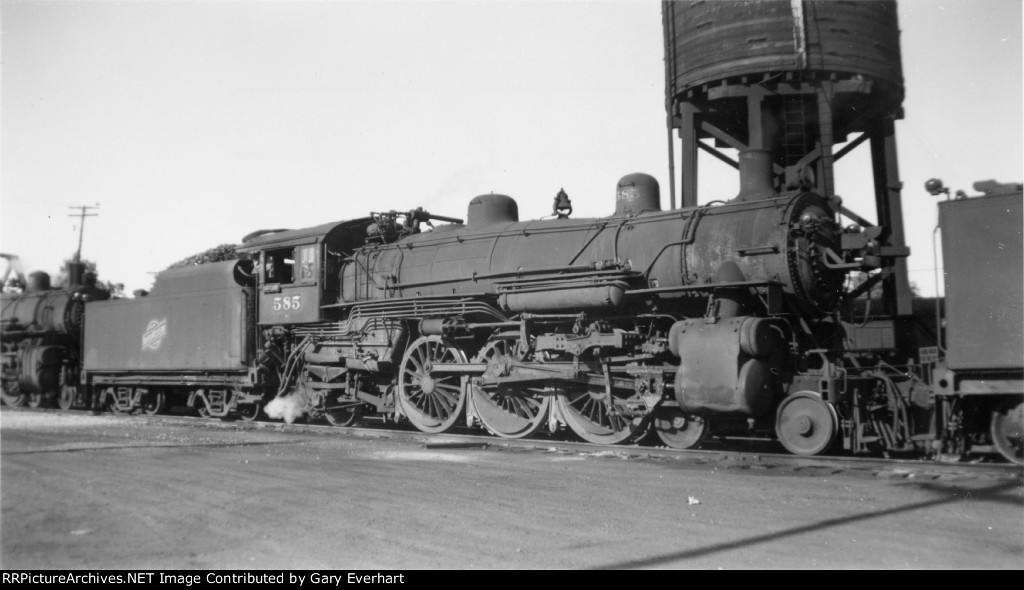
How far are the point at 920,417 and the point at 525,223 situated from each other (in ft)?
20.0

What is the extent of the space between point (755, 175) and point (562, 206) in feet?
9.72

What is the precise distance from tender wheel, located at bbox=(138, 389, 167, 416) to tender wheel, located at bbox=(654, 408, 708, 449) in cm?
1158

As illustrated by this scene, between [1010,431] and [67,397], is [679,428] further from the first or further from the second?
[67,397]

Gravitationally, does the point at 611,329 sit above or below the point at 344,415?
above

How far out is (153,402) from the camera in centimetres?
1855

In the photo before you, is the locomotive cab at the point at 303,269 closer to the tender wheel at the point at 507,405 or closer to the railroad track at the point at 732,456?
the railroad track at the point at 732,456

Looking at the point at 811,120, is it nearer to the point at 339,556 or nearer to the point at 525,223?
the point at 525,223

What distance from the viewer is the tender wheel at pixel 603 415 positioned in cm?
1075

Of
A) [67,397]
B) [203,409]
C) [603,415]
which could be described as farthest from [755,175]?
[67,397]

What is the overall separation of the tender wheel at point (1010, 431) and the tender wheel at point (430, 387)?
692 centimetres

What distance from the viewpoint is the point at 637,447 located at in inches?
411

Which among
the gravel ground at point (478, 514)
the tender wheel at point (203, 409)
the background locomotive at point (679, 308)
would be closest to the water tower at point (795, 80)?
the background locomotive at point (679, 308)

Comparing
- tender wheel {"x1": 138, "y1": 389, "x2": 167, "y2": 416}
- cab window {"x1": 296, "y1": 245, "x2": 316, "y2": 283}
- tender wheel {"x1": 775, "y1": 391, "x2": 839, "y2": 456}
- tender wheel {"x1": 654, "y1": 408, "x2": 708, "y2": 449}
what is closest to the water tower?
tender wheel {"x1": 654, "y1": 408, "x2": 708, "y2": 449}

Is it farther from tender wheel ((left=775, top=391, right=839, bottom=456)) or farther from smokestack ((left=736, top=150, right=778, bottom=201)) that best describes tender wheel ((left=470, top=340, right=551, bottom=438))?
smokestack ((left=736, top=150, right=778, bottom=201))
